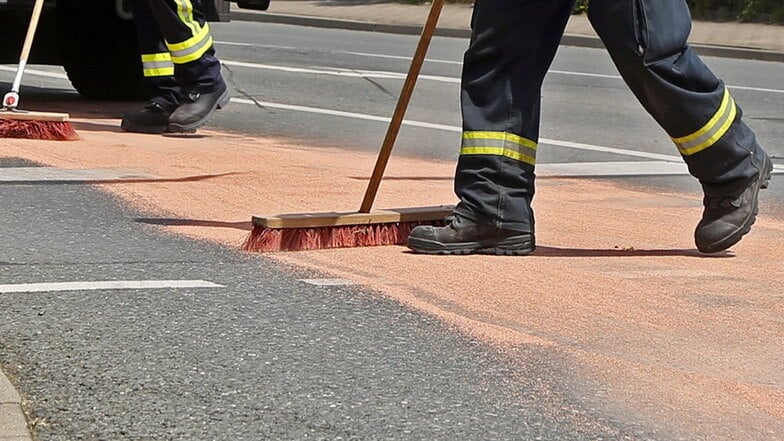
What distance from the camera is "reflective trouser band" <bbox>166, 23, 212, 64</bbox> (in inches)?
322

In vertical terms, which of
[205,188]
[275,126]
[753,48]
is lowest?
[753,48]

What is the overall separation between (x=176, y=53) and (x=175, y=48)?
3cm

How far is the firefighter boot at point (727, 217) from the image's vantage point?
519 centimetres

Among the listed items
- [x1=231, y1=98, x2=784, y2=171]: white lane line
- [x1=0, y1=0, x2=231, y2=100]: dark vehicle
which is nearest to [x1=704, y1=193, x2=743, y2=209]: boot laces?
[x1=231, y1=98, x2=784, y2=171]: white lane line

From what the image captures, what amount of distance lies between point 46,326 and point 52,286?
0.43 metres

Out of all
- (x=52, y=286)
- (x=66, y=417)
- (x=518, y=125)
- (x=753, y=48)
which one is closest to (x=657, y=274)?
(x=518, y=125)

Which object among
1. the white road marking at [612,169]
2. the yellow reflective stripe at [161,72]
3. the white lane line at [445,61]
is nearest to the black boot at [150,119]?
the yellow reflective stripe at [161,72]

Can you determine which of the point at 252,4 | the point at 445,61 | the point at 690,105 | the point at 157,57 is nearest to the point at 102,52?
the point at 252,4

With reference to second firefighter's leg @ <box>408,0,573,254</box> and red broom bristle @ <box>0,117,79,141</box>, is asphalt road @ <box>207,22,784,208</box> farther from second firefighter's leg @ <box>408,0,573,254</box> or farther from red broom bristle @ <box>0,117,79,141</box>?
second firefighter's leg @ <box>408,0,573,254</box>

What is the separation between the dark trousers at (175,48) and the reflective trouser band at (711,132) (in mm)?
3604

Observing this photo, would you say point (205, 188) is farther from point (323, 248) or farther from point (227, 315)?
point (227, 315)

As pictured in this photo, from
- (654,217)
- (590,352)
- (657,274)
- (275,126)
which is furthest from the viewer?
(275,126)

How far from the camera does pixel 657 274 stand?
4.91 metres

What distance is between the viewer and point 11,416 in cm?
336
